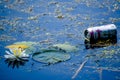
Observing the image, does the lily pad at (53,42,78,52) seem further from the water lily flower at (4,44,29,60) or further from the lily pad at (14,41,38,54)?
the water lily flower at (4,44,29,60)

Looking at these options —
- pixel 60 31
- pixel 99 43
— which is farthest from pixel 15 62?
pixel 99 43

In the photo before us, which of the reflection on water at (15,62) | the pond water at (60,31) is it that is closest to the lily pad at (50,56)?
the pond water at (60,31)

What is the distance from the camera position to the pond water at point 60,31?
3843 millimetres

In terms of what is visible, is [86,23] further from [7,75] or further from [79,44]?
[7,75]

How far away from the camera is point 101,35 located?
4.75m

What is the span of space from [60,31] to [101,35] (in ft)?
2.65

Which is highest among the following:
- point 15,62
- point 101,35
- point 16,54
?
point 101,35

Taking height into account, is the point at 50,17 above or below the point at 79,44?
above

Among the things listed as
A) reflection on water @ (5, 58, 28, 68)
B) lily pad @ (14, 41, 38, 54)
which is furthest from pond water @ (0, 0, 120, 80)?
lily pad @ (14, 41, 38, 54)

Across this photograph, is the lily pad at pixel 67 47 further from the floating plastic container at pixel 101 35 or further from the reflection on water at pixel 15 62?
the reflection on water at pixel 15 62

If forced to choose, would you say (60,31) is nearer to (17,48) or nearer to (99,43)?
(99,43)

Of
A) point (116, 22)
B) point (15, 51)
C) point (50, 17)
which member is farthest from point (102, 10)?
point (15, 51)

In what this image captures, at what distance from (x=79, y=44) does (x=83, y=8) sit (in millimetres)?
1952

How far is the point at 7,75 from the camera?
12.7ft
